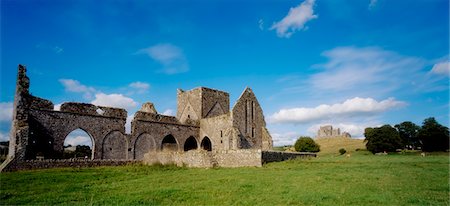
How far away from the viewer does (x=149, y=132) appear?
37.1m

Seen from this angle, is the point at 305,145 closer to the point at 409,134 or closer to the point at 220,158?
the point at 409,134

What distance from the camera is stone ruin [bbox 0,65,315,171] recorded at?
26.1 metres

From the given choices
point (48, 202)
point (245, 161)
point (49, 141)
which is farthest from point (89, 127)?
point (48, 202)

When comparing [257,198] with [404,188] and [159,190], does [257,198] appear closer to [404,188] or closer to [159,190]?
[159,190]

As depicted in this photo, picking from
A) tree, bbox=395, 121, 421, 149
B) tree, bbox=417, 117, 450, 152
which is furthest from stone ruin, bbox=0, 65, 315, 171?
tree, bbox=395, 121, 421, 149

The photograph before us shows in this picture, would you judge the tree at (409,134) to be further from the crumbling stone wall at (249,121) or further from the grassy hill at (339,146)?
the crumbling stone wall at (249,121)

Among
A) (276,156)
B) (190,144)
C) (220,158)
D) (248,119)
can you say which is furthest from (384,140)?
(220,158)

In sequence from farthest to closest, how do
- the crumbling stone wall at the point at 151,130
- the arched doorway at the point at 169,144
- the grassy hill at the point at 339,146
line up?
the grassy hill at the point at 339,146 < the arched doorway at the point at 169,144 < the crumbling stone wall at the point at 151,130

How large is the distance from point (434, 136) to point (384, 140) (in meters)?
13.0

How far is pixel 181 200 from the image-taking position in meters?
10.7

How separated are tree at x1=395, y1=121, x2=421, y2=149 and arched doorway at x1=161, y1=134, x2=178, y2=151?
2456 inches

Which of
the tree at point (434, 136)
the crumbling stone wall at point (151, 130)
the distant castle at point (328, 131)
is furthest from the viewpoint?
the distant castle at point (328, 131)

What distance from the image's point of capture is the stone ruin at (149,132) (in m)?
26.1

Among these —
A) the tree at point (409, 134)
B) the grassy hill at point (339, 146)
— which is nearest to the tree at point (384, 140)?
the grassy hill at point (339, 146)
